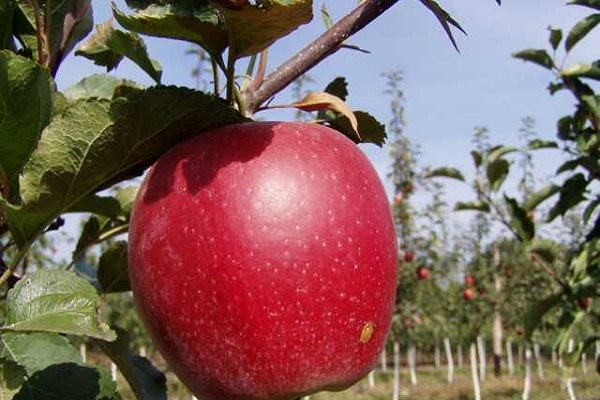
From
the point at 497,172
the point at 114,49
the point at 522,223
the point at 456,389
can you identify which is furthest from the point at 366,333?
the point at 456,389

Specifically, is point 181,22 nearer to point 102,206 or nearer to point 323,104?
point 323,104

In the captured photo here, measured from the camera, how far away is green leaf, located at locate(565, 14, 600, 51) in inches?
93.4

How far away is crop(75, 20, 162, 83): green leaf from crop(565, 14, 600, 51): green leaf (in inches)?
77.5

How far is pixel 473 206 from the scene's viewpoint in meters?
3.17

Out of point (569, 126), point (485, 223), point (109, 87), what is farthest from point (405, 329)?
point (109, 87)

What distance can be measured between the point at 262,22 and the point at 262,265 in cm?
17

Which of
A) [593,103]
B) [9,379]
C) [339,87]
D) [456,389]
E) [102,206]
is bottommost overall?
[456,389]

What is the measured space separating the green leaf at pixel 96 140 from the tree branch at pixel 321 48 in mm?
34

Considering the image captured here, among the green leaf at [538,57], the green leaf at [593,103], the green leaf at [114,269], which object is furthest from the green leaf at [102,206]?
the green leaf at [538,57]

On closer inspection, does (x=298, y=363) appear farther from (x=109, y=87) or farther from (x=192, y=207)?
(x=109, y=87)

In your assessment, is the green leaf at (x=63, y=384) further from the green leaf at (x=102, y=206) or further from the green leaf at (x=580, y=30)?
the green leaf at (x=580, y=30)

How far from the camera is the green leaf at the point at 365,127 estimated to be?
0.64 metres

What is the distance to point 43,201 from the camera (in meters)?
0.53

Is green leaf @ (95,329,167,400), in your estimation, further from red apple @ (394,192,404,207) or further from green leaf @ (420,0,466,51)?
red apple @ (394,192,404,207)
